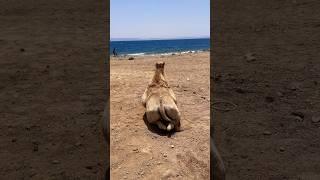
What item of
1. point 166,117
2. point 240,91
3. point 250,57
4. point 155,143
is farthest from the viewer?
point 250,57

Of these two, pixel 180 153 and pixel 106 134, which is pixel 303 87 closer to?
pixel 180 153

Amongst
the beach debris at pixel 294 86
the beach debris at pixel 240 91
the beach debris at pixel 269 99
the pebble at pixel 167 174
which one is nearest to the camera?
the pebble at pixel 167 174

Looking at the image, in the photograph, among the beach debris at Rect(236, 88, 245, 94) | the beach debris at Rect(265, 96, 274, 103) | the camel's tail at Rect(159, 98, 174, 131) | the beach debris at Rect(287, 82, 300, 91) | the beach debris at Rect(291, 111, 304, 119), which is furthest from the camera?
the beach debris at Rect(236, 88, 245, 94)

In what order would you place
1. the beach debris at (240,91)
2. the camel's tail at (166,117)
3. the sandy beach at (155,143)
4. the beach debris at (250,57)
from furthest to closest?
1. the beach debris at (250,57)
2. the beach debris at (240,91)
3. the camel's tail at (166,117)
4. the sandy beach at (155,143)

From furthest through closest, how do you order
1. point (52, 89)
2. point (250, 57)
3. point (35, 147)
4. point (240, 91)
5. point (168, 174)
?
point (250, 57), point (240, 91), point (52, 89), point (35, 147), point (168, 174)

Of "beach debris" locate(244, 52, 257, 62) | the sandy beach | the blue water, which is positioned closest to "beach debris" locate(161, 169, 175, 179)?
the sandy beach

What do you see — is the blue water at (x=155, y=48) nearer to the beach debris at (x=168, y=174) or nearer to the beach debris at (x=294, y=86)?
the beach debris at (x=294, y=86)

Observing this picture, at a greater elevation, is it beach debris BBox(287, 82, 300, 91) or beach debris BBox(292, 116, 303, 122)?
beach debris BBox(287, 82, 300, 91)

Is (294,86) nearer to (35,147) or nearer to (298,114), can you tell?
(298,114)

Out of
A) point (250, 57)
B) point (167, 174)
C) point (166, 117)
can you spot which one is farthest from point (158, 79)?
point (167, 174)

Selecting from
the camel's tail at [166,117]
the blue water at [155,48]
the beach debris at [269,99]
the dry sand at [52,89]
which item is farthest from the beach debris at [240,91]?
the blue water at [155,48]

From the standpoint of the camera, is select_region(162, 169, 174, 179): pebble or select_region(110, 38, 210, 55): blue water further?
select_region(110, 38, 210, 55): blue water

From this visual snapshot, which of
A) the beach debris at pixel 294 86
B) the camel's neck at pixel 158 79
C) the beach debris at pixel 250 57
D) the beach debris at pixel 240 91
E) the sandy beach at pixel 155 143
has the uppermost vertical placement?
the beach debris at pixel 250 57

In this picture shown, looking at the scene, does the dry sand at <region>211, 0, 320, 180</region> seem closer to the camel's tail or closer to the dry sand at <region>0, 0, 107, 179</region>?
the camel's tail
